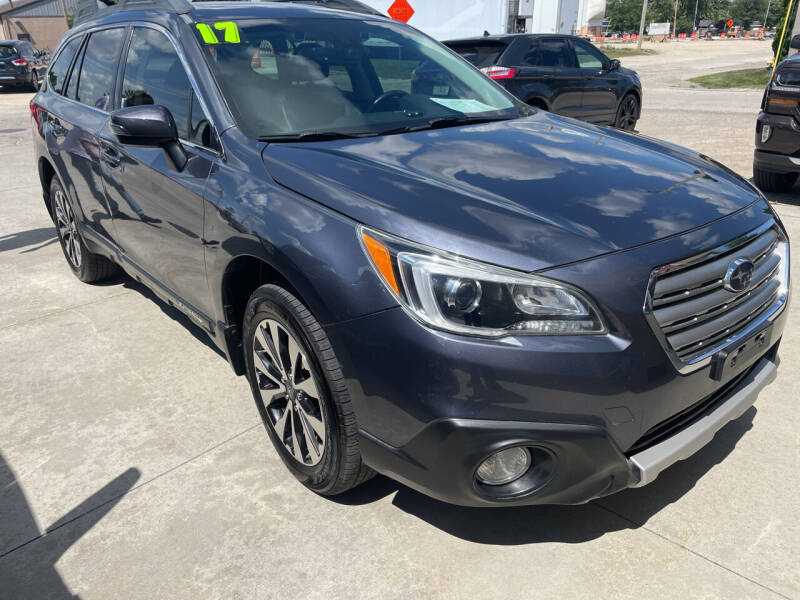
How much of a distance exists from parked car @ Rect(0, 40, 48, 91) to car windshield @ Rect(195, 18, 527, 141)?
22.9 meters

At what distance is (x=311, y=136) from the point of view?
2717mm

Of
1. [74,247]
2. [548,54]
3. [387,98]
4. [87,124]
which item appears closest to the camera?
[387,98]

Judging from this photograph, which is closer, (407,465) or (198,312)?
(407,465)

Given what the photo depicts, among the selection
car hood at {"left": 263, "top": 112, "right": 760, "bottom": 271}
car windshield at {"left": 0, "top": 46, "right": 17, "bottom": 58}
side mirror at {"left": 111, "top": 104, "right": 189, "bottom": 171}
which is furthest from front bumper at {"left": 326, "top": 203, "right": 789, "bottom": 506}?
car windshield at {"left": 0, "top": 46, "right": 17, "bottom": 58}

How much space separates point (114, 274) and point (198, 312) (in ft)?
7.48

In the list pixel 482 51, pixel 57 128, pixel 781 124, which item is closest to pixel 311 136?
pixel 57 128

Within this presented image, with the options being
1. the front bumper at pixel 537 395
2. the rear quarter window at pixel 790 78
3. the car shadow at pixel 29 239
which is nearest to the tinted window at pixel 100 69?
the car shadow at pixel 29 239

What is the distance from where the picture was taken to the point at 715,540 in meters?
2.32

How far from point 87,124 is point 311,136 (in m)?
1.90

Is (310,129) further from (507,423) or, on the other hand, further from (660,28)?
(660,28)

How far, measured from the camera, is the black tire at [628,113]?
34.7ft

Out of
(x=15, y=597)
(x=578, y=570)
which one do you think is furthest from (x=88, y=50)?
(x=578, y=570)

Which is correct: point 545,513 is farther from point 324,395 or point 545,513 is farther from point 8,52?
→ point 8,52

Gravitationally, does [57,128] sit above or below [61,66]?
below
